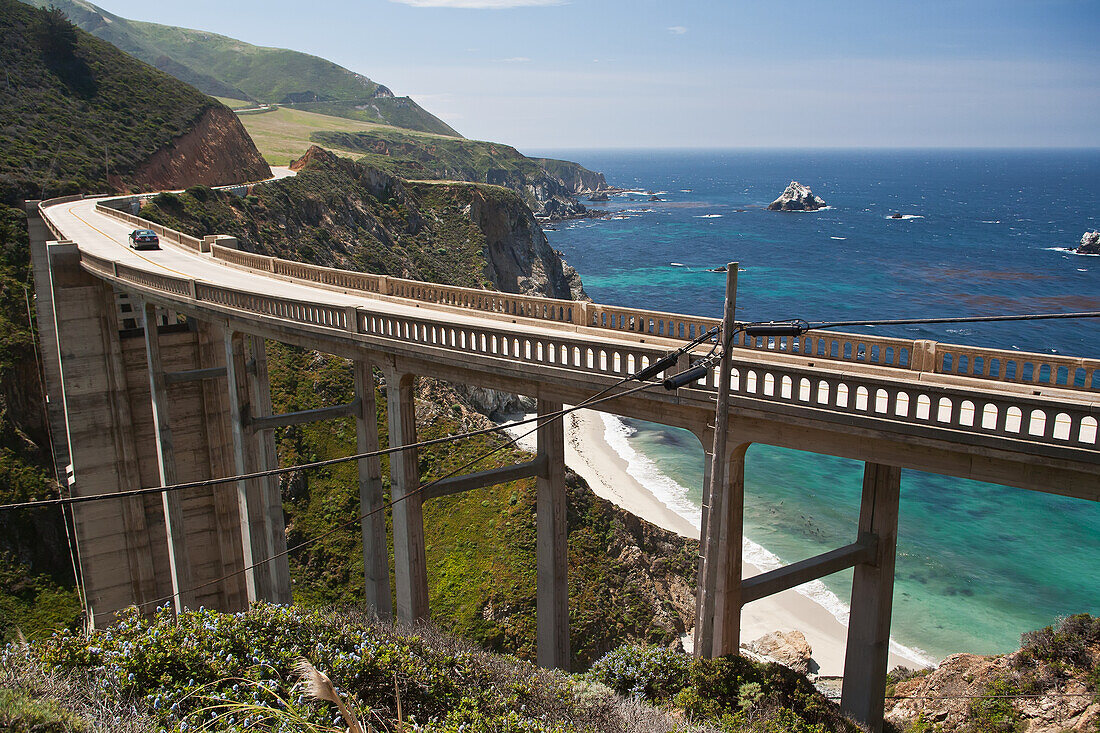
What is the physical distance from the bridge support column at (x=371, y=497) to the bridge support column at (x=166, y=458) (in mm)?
8325

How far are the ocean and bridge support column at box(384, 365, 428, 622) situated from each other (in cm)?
2929

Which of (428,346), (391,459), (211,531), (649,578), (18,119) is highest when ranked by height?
(18,119)

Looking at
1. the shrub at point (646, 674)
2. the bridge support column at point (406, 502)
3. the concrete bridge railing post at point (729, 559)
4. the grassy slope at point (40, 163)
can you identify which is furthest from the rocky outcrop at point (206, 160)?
the concrete bridge railing post at point (729, 559)

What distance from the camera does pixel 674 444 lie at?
65688mm

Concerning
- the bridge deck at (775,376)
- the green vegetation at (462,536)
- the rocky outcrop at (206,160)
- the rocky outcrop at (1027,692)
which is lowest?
the green vegetation at (462,536)

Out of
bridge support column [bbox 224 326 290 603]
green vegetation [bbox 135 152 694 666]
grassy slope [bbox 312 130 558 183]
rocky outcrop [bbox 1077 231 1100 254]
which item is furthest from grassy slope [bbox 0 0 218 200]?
rocky outcrop [bbox 1077 231 1100 254]

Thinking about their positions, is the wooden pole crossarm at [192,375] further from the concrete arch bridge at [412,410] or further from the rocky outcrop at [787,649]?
the rocky outcrop at [787,649]

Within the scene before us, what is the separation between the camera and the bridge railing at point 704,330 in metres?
12.7

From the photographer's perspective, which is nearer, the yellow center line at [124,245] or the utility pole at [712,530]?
the utility pole at [712,530]

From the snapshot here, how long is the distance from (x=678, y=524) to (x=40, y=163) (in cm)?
4757

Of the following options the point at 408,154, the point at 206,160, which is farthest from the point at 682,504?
the point at 408,154

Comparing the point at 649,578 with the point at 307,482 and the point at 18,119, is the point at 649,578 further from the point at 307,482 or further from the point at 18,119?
the point at 18,119

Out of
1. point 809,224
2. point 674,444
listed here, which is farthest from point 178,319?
point 809,224

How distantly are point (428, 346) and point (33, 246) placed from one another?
29.8 meters
